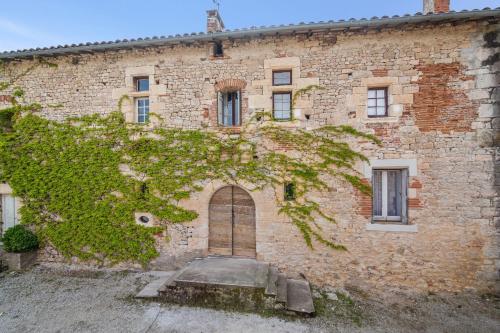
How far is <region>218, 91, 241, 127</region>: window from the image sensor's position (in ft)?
18.9

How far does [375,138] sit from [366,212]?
1.73 metres

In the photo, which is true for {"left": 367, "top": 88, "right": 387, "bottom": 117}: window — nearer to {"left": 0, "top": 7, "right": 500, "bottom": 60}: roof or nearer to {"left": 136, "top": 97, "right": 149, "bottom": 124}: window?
{"left": 0, "top": 7, "right": 500, "bottom": 60}: roof

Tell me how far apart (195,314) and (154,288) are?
1.29 meters

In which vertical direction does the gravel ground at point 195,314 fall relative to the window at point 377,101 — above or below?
below

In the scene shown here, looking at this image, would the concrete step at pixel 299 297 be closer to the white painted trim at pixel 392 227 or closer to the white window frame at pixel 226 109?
the white painted trim at pixel 392 227

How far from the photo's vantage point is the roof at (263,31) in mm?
4531

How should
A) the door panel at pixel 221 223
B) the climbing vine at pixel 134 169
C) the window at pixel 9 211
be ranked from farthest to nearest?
1. the window at pixel 9 211
2. the door panel at pixel 221 223
3. the climbing vine at pixel 134 169

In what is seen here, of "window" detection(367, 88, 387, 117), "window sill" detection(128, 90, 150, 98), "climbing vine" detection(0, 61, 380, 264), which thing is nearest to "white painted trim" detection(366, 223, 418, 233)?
"climbing vine" detection(0, 61, 380, 264)

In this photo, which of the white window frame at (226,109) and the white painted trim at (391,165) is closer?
the white painted trim at (391,165)

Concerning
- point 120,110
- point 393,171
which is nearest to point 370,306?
point 393,171

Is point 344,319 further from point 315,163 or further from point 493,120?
point 493,120

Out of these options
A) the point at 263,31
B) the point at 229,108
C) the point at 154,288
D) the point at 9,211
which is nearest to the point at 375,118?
the point at 263,31

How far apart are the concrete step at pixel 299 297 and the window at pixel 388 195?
232cm

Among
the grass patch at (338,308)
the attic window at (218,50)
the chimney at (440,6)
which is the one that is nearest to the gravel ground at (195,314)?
the grass patch at (338,308)
